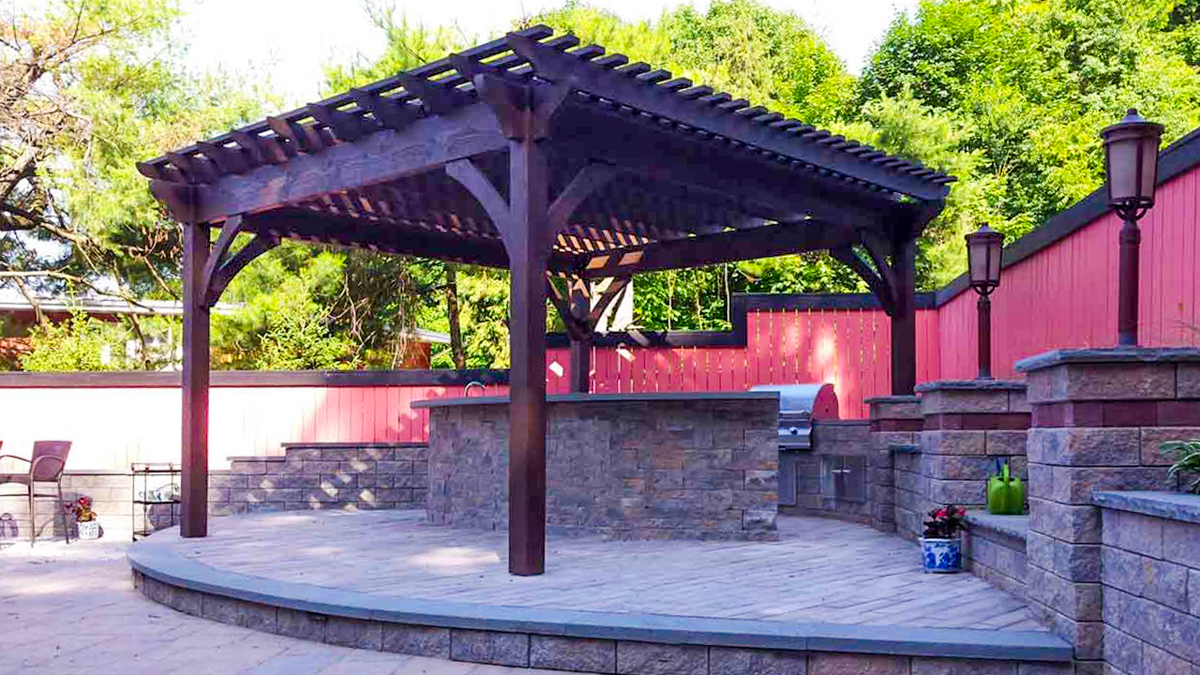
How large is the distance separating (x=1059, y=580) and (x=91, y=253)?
1768cm

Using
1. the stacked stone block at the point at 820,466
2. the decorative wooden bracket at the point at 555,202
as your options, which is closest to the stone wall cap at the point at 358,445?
the stacked stone block at the point at 820,466

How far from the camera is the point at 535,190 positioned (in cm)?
650

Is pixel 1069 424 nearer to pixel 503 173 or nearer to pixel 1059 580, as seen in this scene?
pixel 1059 580

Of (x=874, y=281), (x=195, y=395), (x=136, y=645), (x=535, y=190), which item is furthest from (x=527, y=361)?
(x=874, y=281)

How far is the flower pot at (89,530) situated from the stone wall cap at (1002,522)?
27.6 ft

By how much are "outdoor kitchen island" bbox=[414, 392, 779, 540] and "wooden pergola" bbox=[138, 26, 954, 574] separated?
1.58 meters

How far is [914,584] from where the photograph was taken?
5.91 meters

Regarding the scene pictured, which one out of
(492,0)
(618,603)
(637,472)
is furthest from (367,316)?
(618,603)

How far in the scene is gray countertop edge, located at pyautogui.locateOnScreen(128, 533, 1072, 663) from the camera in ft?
14.3

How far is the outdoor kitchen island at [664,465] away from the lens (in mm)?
8016

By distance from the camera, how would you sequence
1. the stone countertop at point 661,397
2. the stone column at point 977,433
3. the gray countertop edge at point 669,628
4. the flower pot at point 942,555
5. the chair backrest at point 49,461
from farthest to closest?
the chair backrest at point 49,461, the stone countertop at point 661,397, the stone column at point 977,433, the flower pot at point 942,555, the gray countertop edge at point 669,628

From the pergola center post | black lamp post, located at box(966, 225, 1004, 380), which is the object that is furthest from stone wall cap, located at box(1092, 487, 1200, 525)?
black lamp post, located at box(966, 225, 1004, 380)

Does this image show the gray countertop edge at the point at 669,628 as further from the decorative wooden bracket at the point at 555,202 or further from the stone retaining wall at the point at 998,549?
the decorative wooden bracket at the point at 555,202

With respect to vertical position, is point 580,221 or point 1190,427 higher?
point 580,221
